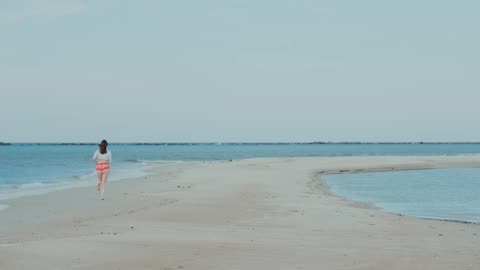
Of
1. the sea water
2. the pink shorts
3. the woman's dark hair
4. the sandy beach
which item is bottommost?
the sea water

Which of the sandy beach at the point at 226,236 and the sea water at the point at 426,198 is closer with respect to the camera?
the sandy beach at the point at 226,236

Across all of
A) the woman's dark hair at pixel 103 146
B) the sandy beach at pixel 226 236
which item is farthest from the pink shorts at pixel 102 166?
the sandy beach at pixel 226 236

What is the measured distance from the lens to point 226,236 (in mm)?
13188

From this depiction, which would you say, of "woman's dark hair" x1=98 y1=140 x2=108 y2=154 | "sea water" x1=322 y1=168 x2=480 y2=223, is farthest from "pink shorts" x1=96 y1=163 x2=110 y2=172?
"sea water" x1=322 y1=168 x2=480 y2=223

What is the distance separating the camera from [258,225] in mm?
15125

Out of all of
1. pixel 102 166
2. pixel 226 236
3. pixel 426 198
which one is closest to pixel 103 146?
pixel 102 166

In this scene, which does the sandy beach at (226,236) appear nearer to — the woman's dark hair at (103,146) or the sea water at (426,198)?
the sea water at (426,198)

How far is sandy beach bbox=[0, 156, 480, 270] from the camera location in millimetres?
10203

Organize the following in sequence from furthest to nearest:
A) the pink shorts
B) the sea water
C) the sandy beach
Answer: the pink shorts
the sea water
the sandy beach

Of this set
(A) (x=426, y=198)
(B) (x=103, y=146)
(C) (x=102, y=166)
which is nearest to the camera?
(B) (x=103, y=146)

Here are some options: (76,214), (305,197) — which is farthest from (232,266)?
(305,197)

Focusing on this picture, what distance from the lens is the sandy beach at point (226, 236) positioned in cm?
1020

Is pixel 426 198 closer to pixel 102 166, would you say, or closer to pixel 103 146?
pixel 102 166

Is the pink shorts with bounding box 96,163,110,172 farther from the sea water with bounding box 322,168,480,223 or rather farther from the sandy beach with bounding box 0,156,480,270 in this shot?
the sea water with bounding box 322,168,480,223
